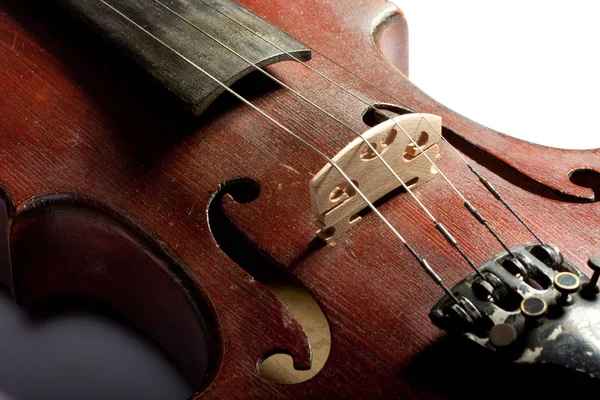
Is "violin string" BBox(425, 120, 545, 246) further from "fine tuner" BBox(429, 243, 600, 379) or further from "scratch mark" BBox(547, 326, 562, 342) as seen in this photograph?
"scratch mark" BBox(547, 326, 562, 342)

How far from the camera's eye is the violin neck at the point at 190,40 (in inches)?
48.4

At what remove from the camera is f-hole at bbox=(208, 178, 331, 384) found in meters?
1.11

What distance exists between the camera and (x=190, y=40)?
50.8 inches

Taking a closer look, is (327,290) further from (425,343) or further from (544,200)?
(544,200)

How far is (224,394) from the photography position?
101 cm

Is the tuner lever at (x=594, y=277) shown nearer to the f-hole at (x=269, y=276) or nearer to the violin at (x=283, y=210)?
the violin at (x=283, y=210)

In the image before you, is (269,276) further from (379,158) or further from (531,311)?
(531,311)

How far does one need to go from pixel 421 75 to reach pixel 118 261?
1.11 metres

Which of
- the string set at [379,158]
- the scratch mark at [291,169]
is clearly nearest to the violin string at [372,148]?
the string set at [379,158]

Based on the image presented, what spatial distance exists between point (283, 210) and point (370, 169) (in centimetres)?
15

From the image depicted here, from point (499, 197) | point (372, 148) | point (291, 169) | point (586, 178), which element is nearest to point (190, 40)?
point (291, 169)

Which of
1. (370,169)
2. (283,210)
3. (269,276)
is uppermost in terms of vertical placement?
(370,169)

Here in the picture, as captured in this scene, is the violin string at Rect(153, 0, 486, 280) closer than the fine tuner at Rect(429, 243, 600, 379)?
No

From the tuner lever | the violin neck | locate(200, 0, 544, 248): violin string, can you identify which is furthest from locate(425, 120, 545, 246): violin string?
the violin neck
